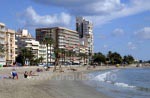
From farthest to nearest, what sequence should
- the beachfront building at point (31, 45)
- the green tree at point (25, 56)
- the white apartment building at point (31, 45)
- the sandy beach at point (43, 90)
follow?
the white apartment building at point (31, 45)
the beachfront building at point (31, 45)
the green tree at point (25, 56)
the sandy beach at point (43, 90)

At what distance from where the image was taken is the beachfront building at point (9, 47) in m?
140

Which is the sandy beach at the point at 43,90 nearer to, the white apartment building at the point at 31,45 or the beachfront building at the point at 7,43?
the beachfront building at the point at 7,43

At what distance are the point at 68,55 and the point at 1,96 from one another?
584 feet

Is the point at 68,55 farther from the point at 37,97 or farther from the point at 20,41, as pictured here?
the point at 37,97

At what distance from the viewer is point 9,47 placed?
14275cm

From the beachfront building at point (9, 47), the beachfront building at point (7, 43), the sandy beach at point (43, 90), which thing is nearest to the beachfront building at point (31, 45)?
the beachfront building at point (9, 47)

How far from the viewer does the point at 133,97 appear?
27438 mm

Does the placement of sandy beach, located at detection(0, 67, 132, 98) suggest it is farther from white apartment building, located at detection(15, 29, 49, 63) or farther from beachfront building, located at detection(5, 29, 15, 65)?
white apartment building, located at detection(15, 29, 49, 63)

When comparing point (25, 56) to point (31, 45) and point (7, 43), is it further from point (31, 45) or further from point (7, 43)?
point (31, 45)

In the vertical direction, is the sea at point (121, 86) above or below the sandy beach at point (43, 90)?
below

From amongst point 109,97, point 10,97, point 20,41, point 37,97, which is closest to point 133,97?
point 109,97

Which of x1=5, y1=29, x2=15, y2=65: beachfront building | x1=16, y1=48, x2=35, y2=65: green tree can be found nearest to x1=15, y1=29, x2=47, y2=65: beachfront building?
x1=16, y1=48, x2=35, y2=65: green tree

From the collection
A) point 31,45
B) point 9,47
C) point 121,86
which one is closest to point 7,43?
point 9,47

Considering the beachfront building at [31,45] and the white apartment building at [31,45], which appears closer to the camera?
the beachfront building at [31,45]
